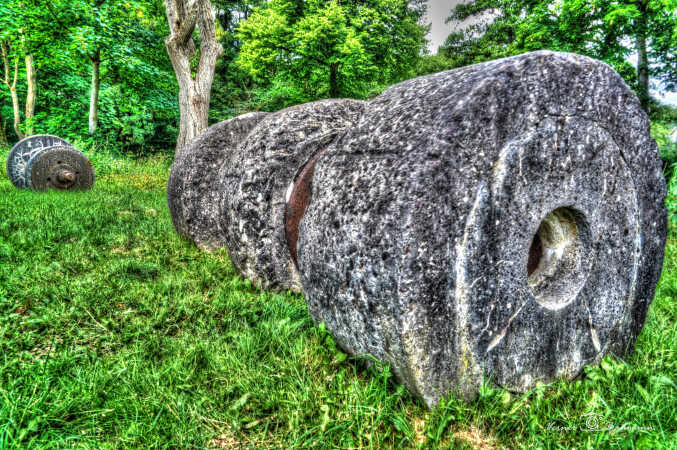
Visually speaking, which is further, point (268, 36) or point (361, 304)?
point (268, 36)

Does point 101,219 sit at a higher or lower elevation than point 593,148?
lower

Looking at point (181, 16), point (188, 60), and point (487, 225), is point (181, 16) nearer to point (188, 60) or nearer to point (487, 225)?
point (188, 60)

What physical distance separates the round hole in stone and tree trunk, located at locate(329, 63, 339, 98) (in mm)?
14524

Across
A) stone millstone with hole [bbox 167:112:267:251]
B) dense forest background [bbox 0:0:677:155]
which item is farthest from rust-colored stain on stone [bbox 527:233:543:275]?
dense forest background [bbox 0:0:677:155]

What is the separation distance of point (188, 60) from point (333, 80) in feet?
26.3

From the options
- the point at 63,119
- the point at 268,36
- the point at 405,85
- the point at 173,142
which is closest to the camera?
the point at 405,85

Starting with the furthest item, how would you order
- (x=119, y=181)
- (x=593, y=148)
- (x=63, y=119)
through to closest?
(x=63, y=119), (x=119, y=181), (x=593, y=148)

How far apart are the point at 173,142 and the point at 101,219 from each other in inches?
635

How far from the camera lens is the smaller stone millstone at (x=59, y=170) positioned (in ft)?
22.6

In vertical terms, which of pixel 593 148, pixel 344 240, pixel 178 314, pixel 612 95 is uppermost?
pixel 612 95

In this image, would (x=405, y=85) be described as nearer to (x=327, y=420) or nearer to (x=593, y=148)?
(x=593, y=148)

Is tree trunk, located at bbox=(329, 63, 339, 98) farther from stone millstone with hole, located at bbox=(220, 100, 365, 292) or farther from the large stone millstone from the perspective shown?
Result: the large stone millstone

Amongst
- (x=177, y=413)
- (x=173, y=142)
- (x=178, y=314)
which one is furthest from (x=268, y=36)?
(x=177, y=413)

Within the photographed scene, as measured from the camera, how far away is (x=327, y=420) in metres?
1.39
